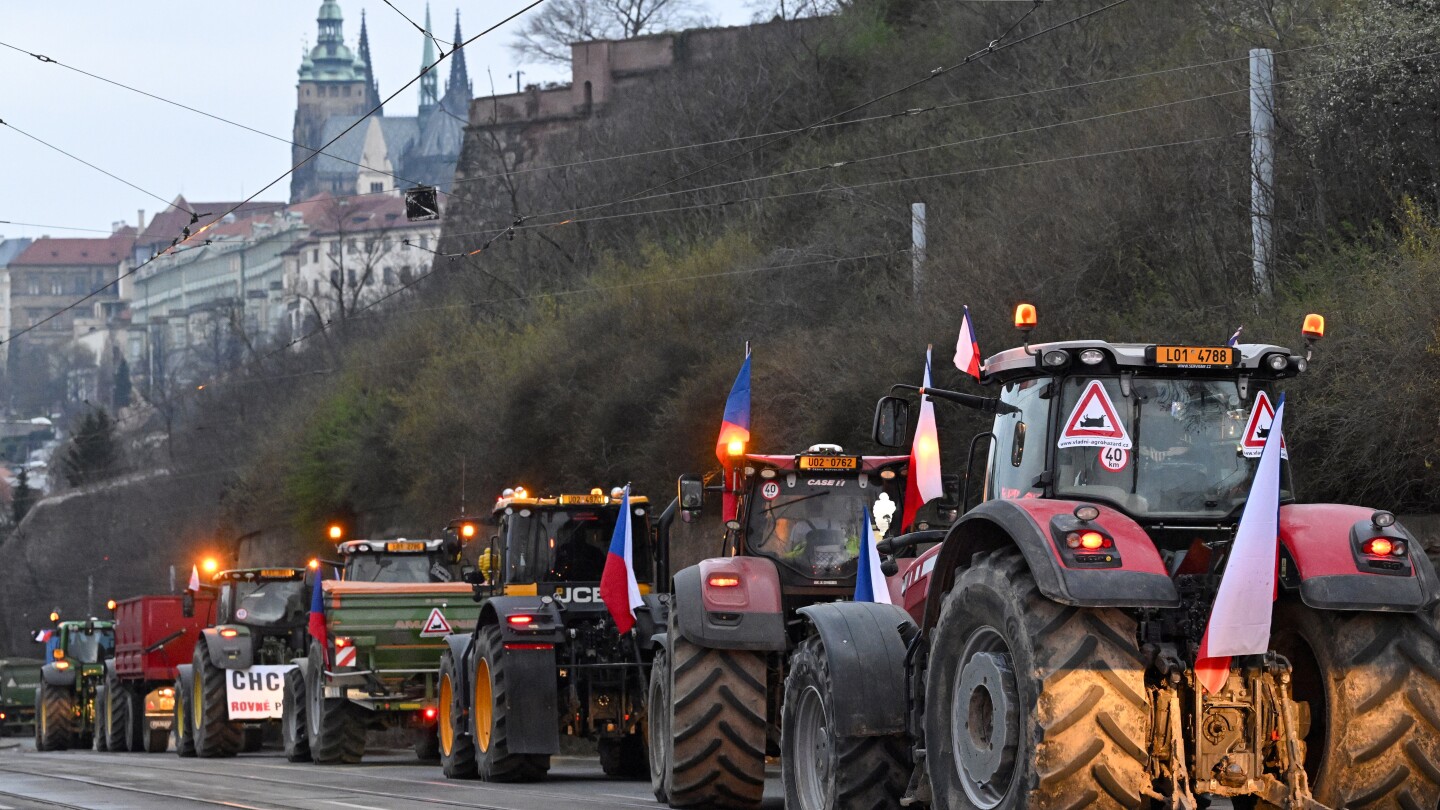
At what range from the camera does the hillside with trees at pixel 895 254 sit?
74.6 ft

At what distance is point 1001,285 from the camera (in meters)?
27.1

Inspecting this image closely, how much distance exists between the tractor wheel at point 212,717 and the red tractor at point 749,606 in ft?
40.9

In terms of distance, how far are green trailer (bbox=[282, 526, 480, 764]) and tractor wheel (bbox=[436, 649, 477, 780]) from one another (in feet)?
7.64

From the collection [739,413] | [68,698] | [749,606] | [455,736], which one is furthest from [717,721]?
[68,698]

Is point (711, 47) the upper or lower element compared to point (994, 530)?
upper

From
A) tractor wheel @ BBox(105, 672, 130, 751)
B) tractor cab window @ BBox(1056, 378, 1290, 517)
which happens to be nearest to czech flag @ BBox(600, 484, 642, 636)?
tractor cab window @ BBox(1056, 378, 1290, 517)

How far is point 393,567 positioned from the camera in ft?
83.7

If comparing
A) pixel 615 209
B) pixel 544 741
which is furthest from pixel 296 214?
pixel 544 741

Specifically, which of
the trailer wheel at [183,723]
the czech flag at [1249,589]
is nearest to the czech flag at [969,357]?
the czech flag at [1249,589]

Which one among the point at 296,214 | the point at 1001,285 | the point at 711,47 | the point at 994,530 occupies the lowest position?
the point at 994,530

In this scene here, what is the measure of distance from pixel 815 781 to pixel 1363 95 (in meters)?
16.4

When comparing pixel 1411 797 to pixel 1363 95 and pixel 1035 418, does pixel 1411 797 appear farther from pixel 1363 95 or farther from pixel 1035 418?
pixel 1363 95

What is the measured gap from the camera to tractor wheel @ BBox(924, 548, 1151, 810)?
8.12m

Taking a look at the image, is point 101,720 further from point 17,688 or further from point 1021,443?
point 1021,443
